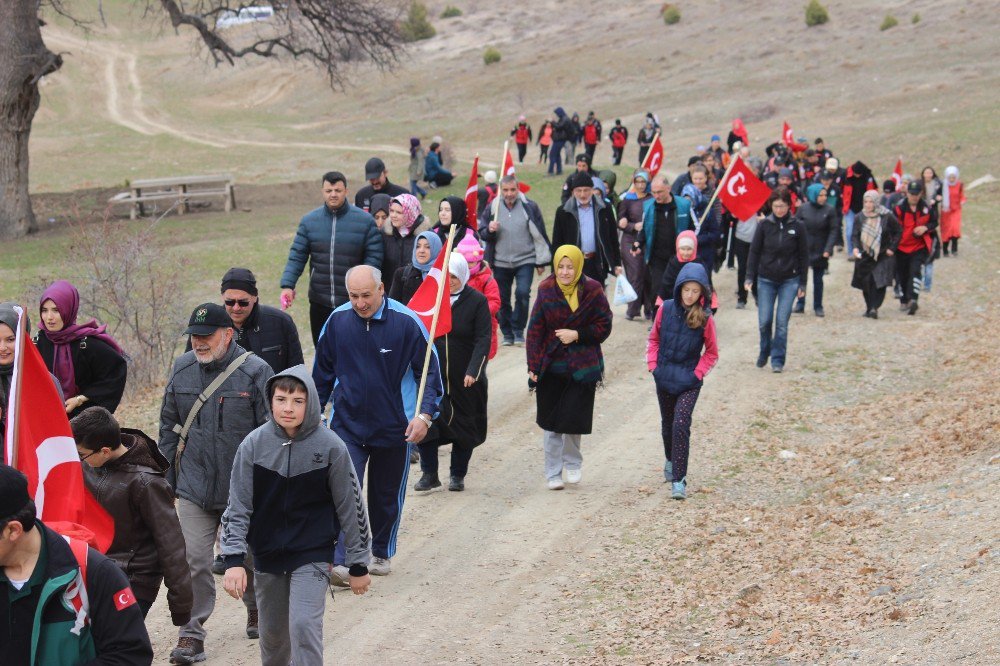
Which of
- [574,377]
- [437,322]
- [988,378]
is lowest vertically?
[988,378]

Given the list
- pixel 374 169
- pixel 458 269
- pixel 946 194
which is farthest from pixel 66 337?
pixel 946 194

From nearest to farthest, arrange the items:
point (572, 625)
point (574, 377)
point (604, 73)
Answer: point (572, 625) → point (574, 377) → point (604, 73)

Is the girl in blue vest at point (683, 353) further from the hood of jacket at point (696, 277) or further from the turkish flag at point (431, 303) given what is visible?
the turkish flag at point (431, 303)

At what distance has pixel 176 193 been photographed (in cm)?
3048

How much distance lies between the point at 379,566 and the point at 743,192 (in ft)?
27.6

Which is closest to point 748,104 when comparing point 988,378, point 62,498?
point 988,378

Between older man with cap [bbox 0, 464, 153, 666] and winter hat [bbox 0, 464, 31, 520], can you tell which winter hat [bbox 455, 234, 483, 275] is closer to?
older man with cap [bbox 0, 464, 153, 666]

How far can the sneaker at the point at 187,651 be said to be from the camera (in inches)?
260

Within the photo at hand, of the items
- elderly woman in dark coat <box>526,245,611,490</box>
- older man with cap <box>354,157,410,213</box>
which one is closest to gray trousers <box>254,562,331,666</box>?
elderly woman in dark coat <box>526,245,611,490</box>

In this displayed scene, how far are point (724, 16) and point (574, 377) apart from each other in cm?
6901

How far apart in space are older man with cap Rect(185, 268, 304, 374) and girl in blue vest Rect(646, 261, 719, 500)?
3.02m

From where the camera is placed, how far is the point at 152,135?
54781 mm

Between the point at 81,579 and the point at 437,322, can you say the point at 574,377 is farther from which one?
the point at 81,579

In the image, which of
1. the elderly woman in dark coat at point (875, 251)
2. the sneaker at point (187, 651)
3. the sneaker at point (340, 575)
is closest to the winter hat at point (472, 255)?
the sneaker at point (340, 575)
